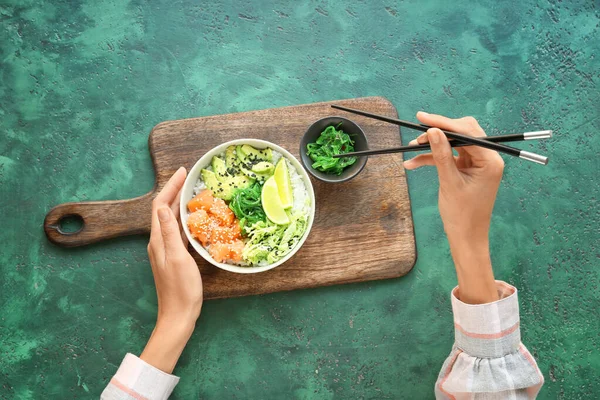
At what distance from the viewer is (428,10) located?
2766 mm

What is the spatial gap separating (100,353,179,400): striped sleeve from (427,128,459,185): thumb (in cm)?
148

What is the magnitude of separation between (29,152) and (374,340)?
2.04 metres

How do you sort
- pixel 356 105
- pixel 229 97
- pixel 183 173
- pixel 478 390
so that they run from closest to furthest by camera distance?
pixel 478 390 → pixel 183 173 → pixel 356 105 → pixel 229 97

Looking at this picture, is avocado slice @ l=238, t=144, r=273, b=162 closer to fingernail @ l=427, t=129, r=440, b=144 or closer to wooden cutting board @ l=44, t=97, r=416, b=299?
wooden cutting board @ l=44, t=97, r=416, b=299

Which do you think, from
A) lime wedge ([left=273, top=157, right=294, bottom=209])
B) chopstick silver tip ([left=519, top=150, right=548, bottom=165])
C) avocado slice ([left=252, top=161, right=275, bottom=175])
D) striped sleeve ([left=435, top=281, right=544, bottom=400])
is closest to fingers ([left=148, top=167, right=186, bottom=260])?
avocado slice ([left=252, top=161, right=275, bottom=175])

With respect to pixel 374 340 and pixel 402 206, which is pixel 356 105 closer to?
pixel 402 206

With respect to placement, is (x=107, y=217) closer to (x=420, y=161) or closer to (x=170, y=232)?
(x=170, y=232)

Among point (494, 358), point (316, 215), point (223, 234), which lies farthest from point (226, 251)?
point (494, 358)

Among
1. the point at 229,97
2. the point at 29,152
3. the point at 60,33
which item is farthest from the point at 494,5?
the point at 29,152

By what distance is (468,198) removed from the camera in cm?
203

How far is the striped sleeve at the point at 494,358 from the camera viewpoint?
2047 millimetres

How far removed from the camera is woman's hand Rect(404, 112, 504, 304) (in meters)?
1.99

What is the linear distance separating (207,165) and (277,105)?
54cm

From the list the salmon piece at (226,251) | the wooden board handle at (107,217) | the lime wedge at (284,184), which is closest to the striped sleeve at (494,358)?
the lime wedge at (284,184)
